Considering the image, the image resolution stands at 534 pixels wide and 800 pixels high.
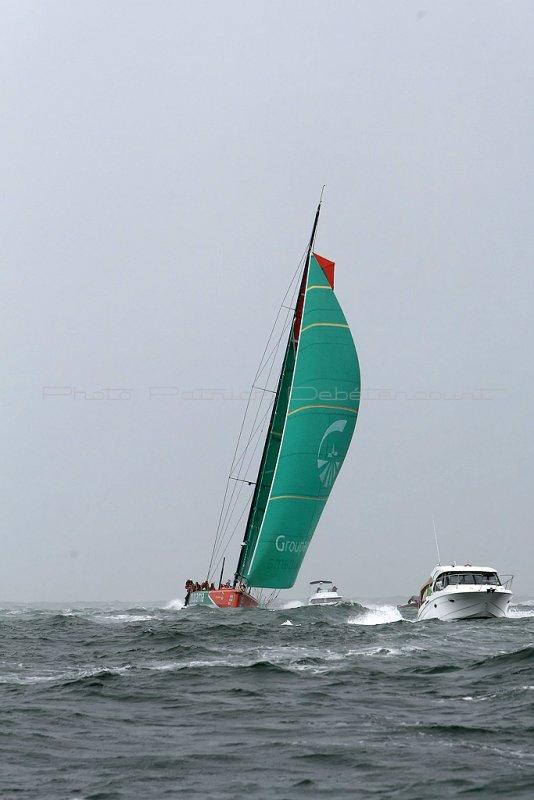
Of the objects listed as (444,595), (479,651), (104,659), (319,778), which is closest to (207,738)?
(319,778)

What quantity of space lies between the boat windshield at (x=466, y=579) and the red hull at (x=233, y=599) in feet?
32.7

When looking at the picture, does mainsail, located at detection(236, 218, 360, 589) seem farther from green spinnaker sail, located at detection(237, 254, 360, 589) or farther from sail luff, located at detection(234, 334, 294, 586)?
sail luff, located at detection(234, 334, 294, 586)

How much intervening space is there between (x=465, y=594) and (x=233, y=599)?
482 inches

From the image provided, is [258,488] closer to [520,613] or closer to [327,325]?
[327,325]

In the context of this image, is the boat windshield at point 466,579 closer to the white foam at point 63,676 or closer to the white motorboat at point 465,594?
the white motorboat at point 465,594

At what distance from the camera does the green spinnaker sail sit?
145ft

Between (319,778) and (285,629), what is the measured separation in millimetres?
20380

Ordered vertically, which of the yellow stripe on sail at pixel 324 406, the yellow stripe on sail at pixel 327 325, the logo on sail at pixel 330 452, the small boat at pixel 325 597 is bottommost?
the small boat at pixel 325 597

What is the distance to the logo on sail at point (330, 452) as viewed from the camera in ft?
146

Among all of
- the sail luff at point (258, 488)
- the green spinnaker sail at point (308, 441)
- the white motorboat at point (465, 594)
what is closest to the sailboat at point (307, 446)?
the green spinnaker sail at point (308, 441)

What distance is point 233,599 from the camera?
142 feet

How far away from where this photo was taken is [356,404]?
148 ft

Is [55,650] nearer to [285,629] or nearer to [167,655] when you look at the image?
[167,655]

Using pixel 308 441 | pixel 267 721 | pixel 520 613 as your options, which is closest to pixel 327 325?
pixel 308 441
